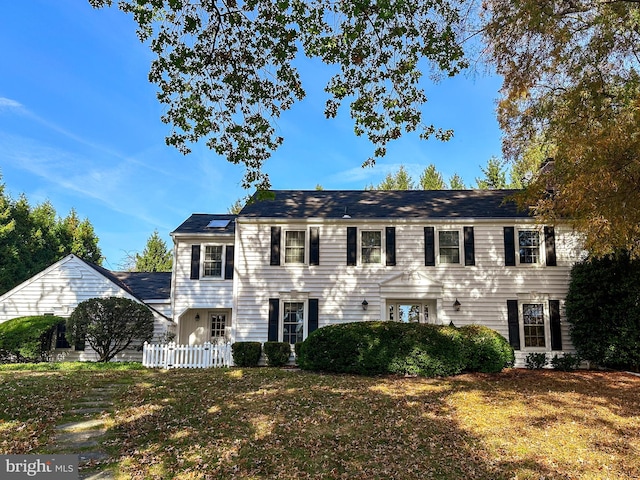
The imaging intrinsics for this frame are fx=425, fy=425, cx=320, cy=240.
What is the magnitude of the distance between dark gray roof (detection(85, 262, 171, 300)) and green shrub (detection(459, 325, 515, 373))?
11.7 m

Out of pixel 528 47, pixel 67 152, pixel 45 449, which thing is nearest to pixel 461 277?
pixel 528 47

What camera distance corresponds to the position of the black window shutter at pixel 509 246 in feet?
48.2

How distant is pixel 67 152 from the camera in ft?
71.5

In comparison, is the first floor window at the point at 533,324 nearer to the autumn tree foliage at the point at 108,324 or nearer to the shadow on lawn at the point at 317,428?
the shadow on lawn at the point at 317,428

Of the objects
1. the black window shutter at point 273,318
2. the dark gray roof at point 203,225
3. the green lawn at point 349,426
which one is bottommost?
the green lawn at point 349,426

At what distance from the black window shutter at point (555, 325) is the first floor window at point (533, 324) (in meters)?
0.29

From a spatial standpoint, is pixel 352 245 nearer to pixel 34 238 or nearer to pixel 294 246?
pixel 294 246

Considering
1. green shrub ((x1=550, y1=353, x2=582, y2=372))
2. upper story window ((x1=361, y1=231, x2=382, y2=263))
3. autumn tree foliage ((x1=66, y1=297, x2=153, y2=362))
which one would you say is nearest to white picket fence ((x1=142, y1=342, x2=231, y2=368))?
autumn tree foliage ((x1=66, y1=297, x2=153, y2=362))

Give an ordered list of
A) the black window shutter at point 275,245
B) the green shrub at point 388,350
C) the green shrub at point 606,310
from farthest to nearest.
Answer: the black window shutter at point 275,245 < the green shrub at point 606,310 < the green shrub at point 388,350

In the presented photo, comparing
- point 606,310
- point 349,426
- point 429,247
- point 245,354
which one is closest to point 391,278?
point 429,247

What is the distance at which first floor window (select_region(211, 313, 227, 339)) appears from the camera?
16.8m

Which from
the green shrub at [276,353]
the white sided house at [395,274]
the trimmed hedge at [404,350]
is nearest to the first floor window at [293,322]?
the white sided house at [395,274]

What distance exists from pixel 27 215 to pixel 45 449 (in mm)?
28555

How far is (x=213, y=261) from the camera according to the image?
53.4 ft
